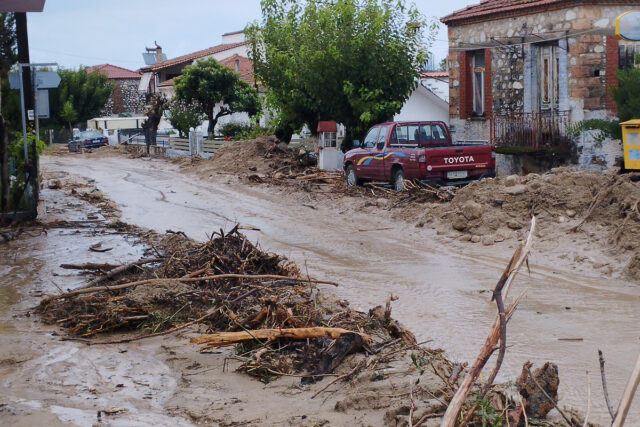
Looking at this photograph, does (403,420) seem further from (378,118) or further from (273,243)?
(378,118)

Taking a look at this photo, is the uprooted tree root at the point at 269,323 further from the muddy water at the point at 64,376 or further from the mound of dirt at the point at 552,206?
the mound of dirt at the point at 552,206

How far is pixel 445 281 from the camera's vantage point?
37.2ft

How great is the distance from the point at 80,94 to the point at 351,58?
147 ft

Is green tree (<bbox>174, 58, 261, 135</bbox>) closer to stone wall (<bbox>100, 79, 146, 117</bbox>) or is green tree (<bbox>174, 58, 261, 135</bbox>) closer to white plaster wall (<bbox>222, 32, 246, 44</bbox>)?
white plaster wall (<bbox>222, 32, 246, 44</bbox>)

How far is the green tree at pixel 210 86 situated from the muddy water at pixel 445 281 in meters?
23.1

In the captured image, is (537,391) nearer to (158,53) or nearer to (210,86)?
(210,86)

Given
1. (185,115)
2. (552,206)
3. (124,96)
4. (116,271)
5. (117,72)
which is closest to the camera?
(116,271)

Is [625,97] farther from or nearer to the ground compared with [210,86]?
nearer to the ground

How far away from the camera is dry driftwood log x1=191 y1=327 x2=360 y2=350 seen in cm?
715

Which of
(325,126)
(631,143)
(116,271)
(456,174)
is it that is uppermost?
(325,126)

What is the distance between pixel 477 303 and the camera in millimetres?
9977

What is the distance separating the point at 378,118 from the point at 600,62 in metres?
7.01

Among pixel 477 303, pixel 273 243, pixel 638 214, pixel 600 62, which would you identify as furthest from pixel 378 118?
pixel 477 303

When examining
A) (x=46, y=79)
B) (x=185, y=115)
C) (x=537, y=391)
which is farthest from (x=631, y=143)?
(x=185, y=115)
